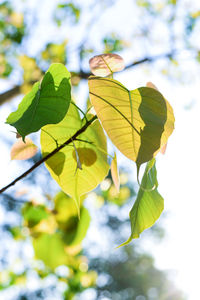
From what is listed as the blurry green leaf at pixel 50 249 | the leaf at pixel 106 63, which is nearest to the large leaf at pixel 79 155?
the leaf at pixel 106 63

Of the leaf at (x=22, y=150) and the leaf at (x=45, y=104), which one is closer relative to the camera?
the leaf at (x=45, y=104)

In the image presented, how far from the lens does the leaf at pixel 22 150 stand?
374 mm

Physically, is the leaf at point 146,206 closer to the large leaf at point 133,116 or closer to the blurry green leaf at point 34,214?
the large leaf at point 133,116

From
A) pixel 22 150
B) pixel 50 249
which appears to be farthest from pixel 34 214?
pixel 22 150

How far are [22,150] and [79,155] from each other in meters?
0.09

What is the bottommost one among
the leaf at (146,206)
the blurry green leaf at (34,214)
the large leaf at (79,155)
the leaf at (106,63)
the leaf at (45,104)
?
the blurry green leaf at (34,214)

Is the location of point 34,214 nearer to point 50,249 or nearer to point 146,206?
point 50,249

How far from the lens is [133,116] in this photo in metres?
0.27

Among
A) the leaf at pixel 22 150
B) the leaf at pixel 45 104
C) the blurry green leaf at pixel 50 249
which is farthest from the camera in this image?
the blurry green leaf at pixel 50 249

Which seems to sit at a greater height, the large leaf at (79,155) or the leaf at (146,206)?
the large leaf at (79,155)

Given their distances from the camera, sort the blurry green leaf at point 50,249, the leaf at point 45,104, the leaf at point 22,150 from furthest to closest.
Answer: the blurry green leaf at point 50,249
the leaf at point 22,150
the leaf at point 45,104

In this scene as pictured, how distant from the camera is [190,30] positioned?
2.45m

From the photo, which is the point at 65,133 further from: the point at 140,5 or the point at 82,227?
the point at 140,5

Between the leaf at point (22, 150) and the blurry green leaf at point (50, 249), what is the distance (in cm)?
27
